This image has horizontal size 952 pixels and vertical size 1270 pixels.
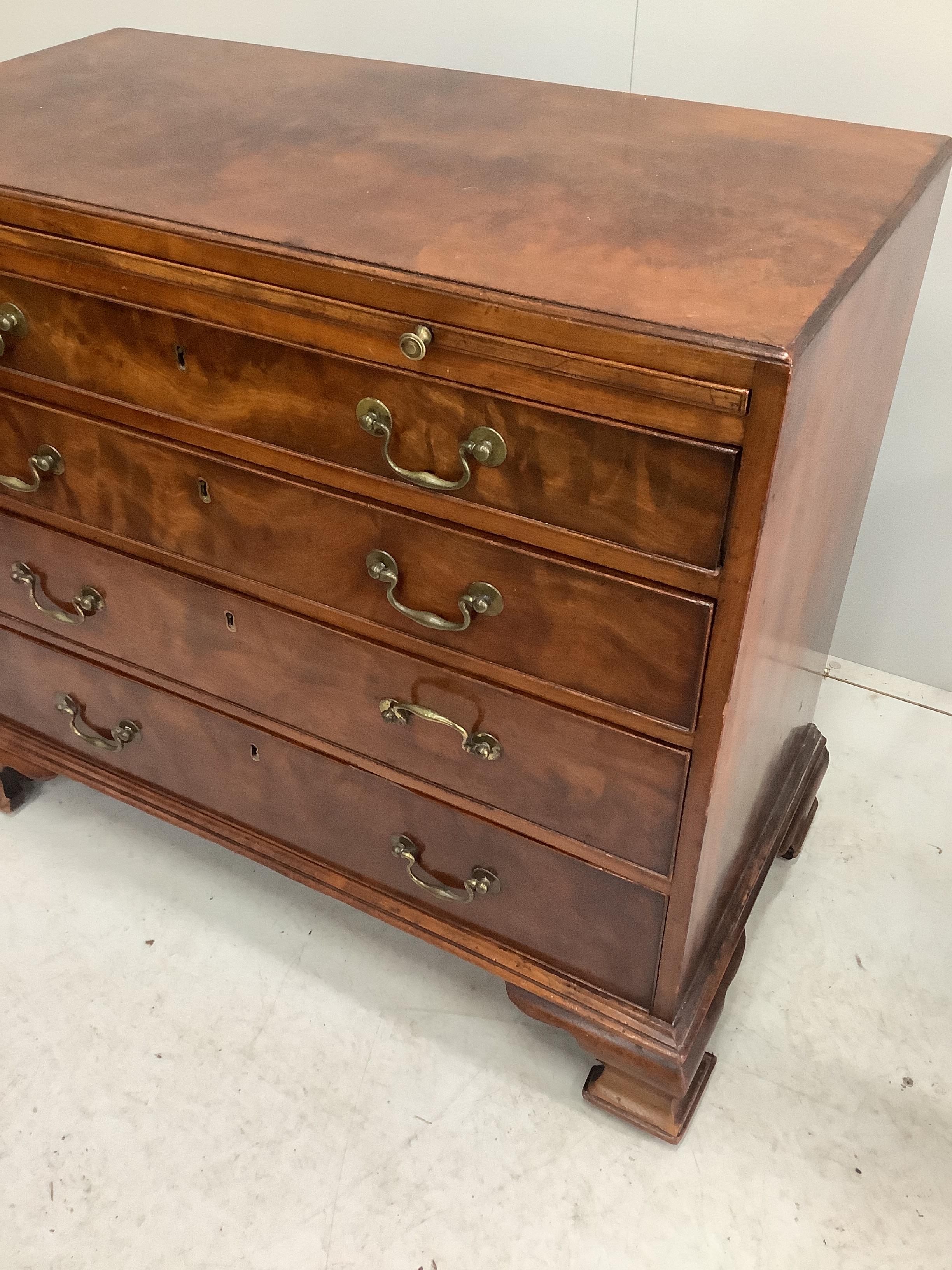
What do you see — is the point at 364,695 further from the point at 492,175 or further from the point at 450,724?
the point at 492,175

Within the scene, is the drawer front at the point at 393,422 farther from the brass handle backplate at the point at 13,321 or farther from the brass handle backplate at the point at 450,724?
the brass handle backplate at the point at 450,724

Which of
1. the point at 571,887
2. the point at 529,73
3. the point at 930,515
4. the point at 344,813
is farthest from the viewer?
the point at 930,515

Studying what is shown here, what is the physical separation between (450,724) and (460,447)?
293 mm

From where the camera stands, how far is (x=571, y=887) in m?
1.09

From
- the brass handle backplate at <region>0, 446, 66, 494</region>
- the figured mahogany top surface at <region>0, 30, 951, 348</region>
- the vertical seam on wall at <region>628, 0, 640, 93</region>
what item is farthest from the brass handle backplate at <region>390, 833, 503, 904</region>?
the vertical seam on wall at <region>628, 0, 640, 93</region>

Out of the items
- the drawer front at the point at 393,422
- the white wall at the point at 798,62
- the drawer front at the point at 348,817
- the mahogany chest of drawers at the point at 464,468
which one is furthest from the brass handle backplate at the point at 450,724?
the white wall at the point at 798,62

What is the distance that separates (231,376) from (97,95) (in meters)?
0.47

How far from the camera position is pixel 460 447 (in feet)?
2.77

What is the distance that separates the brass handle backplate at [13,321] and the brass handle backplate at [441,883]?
65cm

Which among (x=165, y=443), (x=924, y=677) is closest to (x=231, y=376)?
(x=165, y=443)

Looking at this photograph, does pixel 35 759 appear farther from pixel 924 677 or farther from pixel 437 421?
pixel 924 677

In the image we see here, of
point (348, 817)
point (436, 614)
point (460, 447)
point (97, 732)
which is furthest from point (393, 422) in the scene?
point (97, 732)

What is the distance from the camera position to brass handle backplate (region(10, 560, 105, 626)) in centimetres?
122

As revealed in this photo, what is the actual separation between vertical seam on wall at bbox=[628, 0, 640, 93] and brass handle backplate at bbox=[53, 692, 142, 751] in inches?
41.2
